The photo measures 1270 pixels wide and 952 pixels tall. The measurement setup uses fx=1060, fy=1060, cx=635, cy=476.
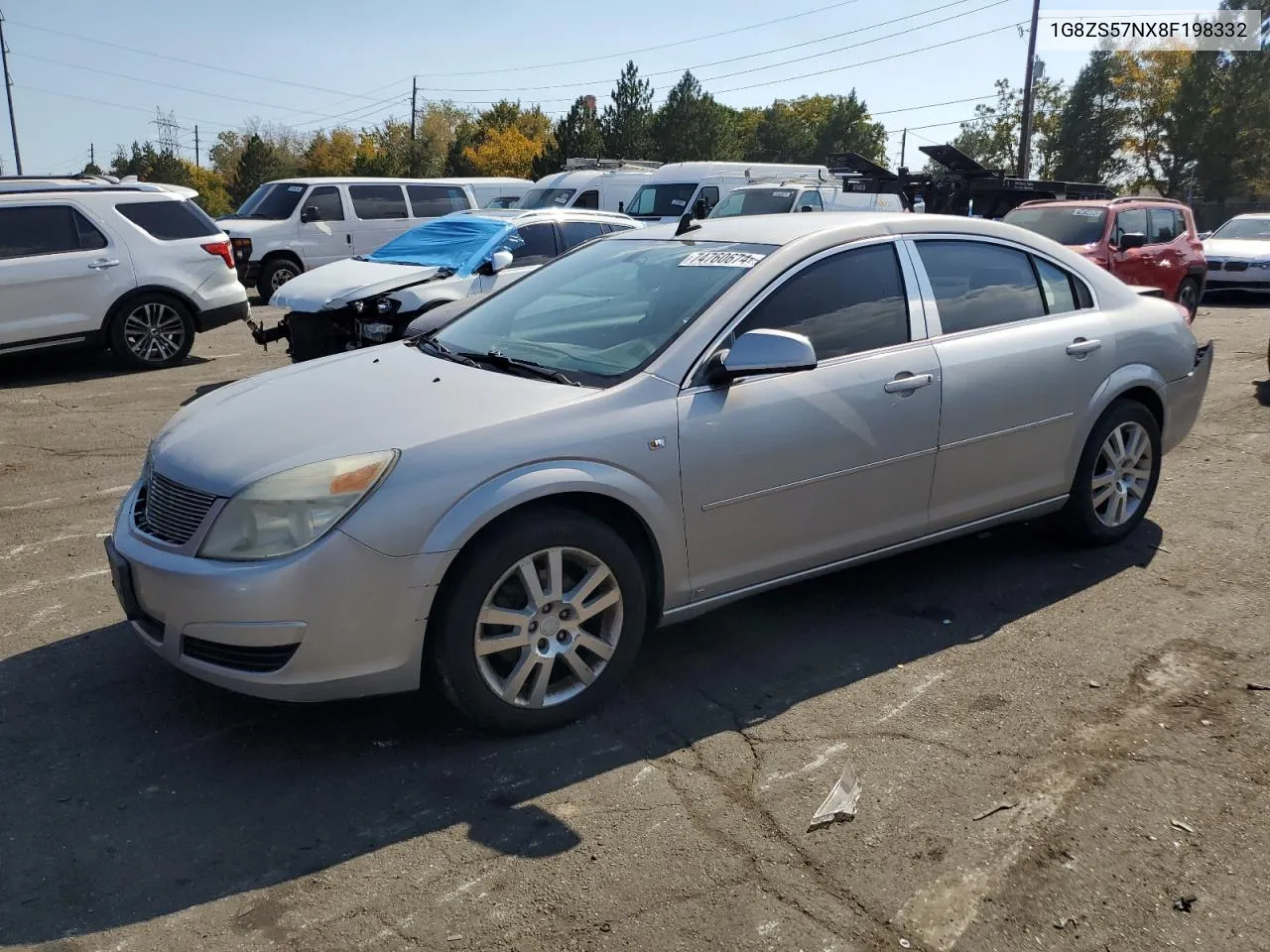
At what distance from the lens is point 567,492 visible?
11.5ft

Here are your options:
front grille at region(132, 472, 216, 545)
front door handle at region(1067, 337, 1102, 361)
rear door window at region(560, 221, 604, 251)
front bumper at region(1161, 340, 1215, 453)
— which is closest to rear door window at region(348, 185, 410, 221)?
rear door window at region(560, 221, 604, 251)

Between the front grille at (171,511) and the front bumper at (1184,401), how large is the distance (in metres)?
4.58

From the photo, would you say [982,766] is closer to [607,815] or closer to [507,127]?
[607,815]

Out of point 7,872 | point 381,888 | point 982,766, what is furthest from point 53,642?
point 982,766

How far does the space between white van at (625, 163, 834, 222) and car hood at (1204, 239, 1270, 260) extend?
6.67 m

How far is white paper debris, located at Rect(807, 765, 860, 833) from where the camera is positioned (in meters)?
3.13

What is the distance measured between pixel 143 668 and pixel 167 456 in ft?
3.05

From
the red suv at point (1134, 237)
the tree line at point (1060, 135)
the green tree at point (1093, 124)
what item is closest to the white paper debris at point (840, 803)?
the red suv at point (1134, 237)

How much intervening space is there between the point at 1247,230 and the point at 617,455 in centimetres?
1966

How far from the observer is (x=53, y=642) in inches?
169

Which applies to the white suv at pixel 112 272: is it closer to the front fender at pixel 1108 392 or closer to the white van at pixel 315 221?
the white van at pixel 315 221

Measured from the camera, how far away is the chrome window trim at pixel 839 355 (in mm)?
3857

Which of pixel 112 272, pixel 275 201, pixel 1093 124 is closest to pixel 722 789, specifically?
pixel 112 272

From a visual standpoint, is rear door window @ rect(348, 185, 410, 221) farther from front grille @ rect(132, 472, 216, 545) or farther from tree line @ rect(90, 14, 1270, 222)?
tree line @ rect(90, 14, 1270, 222)
